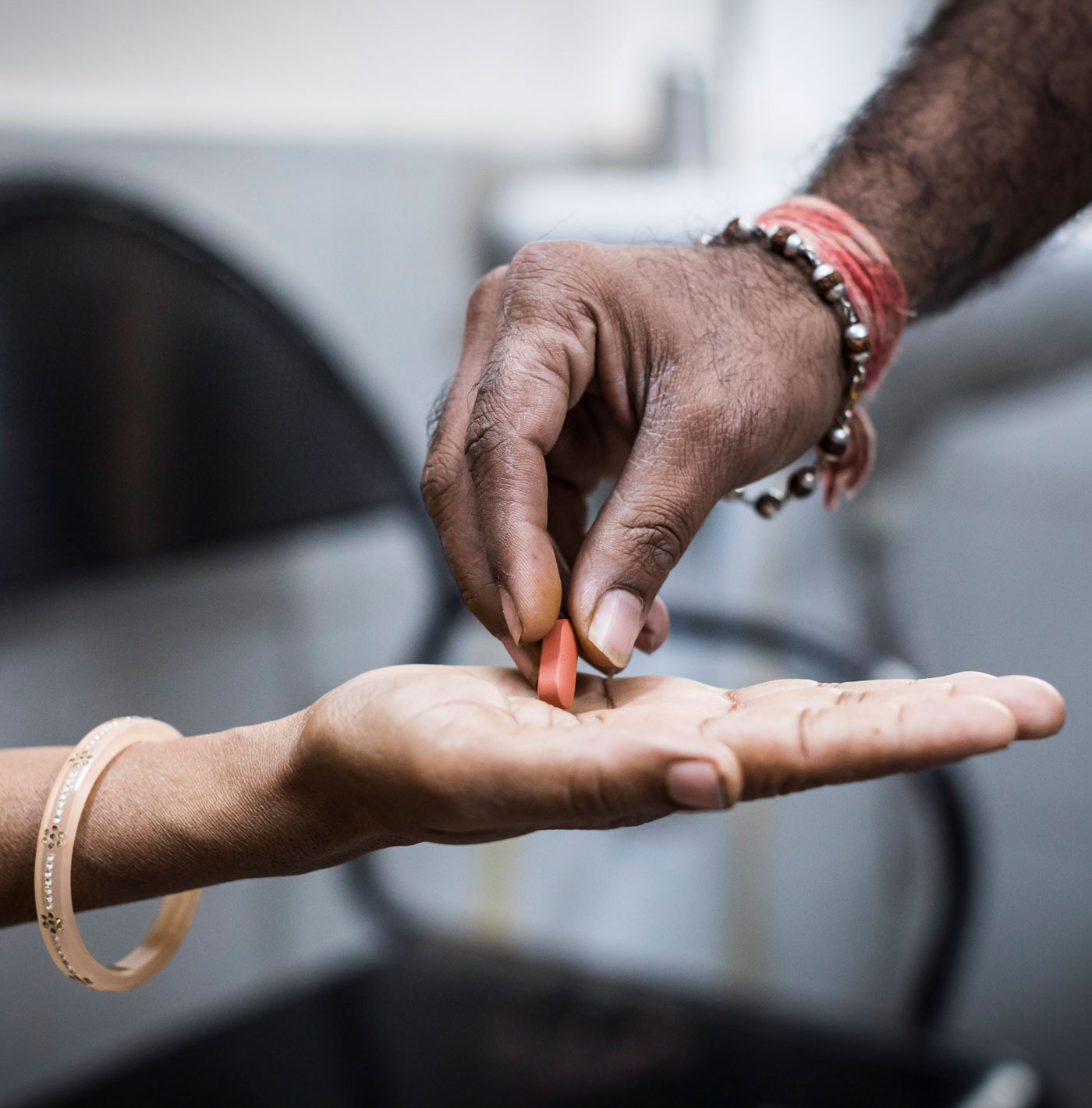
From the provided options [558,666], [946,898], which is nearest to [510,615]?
[558,666]

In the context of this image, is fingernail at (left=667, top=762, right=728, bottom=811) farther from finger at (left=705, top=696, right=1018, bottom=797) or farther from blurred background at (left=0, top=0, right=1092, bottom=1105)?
blurred background at (left=0, top=0, right=1092, bottom=1105)

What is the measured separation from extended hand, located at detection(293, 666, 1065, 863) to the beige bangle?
10 cm

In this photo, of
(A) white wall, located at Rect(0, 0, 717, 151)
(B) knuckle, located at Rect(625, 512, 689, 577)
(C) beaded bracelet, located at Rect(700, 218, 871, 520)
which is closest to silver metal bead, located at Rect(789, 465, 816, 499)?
(C) beaded bracelet, located at Rect(700, 218, 871, 520)

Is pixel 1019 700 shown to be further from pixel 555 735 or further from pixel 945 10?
pixel 945 10

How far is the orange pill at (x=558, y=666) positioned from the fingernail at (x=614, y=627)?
0.01m

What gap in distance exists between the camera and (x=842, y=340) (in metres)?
0.46

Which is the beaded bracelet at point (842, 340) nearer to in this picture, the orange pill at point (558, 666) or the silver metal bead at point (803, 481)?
the silver metal bead at point (803, 481)

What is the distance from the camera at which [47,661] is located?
87 centimetres

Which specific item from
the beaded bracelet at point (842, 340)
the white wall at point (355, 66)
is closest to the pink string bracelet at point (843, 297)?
the beaded bracelet at point (842, 340)

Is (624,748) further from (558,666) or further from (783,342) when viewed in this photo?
(783,342)

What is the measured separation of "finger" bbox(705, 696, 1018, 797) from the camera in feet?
0.97

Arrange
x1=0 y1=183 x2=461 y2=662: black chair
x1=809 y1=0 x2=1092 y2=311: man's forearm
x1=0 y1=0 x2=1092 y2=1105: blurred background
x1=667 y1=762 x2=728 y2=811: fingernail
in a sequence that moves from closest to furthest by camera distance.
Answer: x1=667 y1=762 x2=728 y2=811: fingernail
x1=809 y1=0 x2=1092 y2=311: man's forearm
x1=0 y1=183 x2=461 y2=662: black chair
x1=0 y1=0 x2=1092 y2=1105: blurred background

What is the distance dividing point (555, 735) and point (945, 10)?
475 mm

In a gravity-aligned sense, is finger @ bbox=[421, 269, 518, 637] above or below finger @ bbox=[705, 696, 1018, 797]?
above
